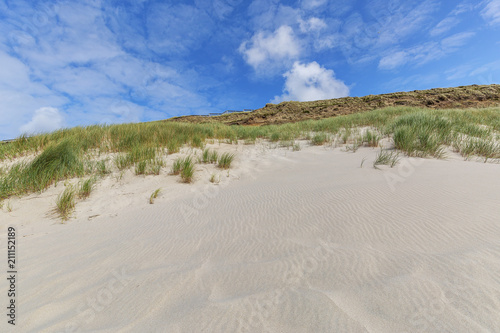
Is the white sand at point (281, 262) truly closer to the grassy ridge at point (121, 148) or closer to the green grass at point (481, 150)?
the grassy ridge at point (121, 148)

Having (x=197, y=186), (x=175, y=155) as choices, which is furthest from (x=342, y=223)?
(x=175, y=155)

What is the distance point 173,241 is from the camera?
1.72m

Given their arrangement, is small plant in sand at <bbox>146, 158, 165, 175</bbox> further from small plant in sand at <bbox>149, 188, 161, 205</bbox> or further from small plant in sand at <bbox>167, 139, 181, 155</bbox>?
small plant in sand at <bbox>167, 139, 181, 155</bbox>

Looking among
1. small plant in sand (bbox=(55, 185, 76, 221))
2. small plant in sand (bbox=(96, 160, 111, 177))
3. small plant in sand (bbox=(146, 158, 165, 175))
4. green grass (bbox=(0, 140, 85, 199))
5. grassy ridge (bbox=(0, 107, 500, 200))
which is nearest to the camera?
small plant in sand (bbox=(55, 185, 76, 221))

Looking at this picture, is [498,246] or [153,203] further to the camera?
[153,203]

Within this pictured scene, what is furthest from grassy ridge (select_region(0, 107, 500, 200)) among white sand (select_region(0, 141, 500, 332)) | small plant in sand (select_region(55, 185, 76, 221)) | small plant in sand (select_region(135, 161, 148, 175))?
small plant in sand (select_region(55, 185, 76, 221))

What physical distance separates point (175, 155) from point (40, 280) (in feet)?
12.1

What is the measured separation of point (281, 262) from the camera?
123 cm

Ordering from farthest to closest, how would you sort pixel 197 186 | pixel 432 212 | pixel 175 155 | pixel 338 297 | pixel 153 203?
pixel 175 155, pixel 197 186, pixel 153 203, pixel 432 212, pixel 338 297

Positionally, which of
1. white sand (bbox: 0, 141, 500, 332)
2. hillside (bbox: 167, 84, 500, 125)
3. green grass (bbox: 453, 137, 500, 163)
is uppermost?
hillside (bbox: 167, 84, 500, 125)

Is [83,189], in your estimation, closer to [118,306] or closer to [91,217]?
[91,217]

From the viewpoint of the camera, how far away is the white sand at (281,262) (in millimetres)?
845

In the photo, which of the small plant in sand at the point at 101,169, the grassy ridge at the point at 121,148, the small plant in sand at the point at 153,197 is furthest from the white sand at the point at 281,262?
the small plant in sand at the point at 101,169

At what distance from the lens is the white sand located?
845 millimetres
